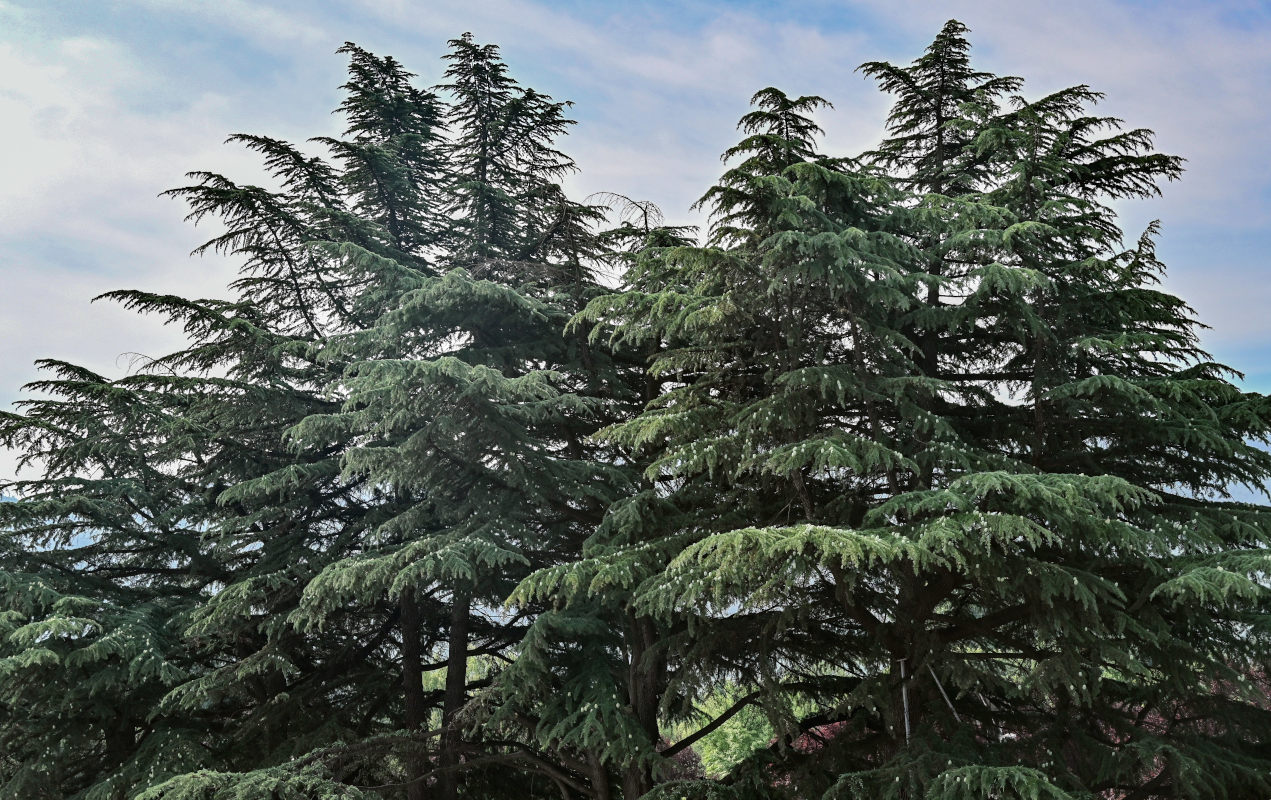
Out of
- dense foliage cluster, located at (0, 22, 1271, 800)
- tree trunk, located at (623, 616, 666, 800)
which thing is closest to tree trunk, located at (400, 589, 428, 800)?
dense foliage cluster, located at (0, 22, 1271, 800)

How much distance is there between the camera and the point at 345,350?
1084 cm

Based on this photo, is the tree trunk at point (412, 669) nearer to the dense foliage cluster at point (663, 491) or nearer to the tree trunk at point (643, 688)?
the dense foliage cluster at point (663, 491)

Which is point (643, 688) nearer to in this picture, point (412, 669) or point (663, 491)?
point (663, 491)

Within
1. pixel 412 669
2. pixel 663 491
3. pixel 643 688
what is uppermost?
pixel 663 491

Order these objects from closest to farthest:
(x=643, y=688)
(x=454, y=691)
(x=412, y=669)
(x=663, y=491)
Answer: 1. (x=663, y=491)
2. (x=643, y=688)
3. (x=454, y=691)
4. (x=412, y=669)

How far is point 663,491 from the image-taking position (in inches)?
392

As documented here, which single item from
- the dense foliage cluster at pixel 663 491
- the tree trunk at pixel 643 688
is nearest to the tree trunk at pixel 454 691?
the dense foliage cluster at pixel 663 491

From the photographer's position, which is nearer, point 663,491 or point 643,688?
point 663,491

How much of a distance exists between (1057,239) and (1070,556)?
3.29 metres

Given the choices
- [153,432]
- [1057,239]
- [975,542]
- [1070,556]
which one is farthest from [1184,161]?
[153,432]

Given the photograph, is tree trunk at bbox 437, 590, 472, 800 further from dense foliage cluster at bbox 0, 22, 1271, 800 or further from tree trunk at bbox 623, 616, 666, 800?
tree trunk at bbox 623, 616, 666, 800

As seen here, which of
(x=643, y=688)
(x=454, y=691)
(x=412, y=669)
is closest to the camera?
(x=643, y=688)

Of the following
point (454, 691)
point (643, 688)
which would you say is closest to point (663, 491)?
Result: point (643, 688)

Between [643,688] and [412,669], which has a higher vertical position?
[412,669]
